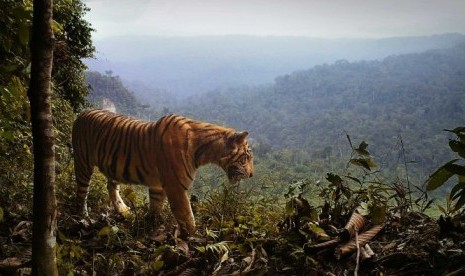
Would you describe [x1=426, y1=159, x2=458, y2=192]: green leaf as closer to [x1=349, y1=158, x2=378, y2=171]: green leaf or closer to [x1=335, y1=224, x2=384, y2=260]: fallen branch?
[x1=335, y1=224, x2=384, y2=260]: fallen branch

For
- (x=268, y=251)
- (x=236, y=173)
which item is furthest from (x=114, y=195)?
(x=268, y=251)

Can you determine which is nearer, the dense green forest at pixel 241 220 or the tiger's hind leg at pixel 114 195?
the dense green forest at pixel 241 220

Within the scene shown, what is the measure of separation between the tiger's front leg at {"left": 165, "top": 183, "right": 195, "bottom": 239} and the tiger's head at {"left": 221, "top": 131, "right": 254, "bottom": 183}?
1.53ft

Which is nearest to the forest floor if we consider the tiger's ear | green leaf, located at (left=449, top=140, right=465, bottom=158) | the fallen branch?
the fallen branch

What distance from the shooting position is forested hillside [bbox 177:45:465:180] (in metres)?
56.9

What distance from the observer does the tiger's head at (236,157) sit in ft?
13.4

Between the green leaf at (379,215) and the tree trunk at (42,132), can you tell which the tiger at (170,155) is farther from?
the tree trunk at (42,132)

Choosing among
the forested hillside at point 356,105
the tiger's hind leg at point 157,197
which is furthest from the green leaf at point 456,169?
the forested hillside at point 356,105

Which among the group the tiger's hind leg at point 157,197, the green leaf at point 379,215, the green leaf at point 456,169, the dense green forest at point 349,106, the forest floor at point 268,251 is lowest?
the dense green forest at point 349,106

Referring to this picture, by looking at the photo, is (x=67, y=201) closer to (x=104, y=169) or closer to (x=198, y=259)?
(x=104, y=169)

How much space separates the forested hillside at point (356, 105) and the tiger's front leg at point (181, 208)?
27.4 meters

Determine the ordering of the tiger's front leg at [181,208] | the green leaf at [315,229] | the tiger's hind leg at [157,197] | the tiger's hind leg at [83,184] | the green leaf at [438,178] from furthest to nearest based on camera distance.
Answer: the tiger's hind leg at [83,184], the tiger's hind leg at [157,197], the tiger's front leg at [181,208], the green leaf at [315,229], the green leaf at [438,178]

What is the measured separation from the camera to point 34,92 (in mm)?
1896

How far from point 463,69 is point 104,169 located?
12284 centimetres
